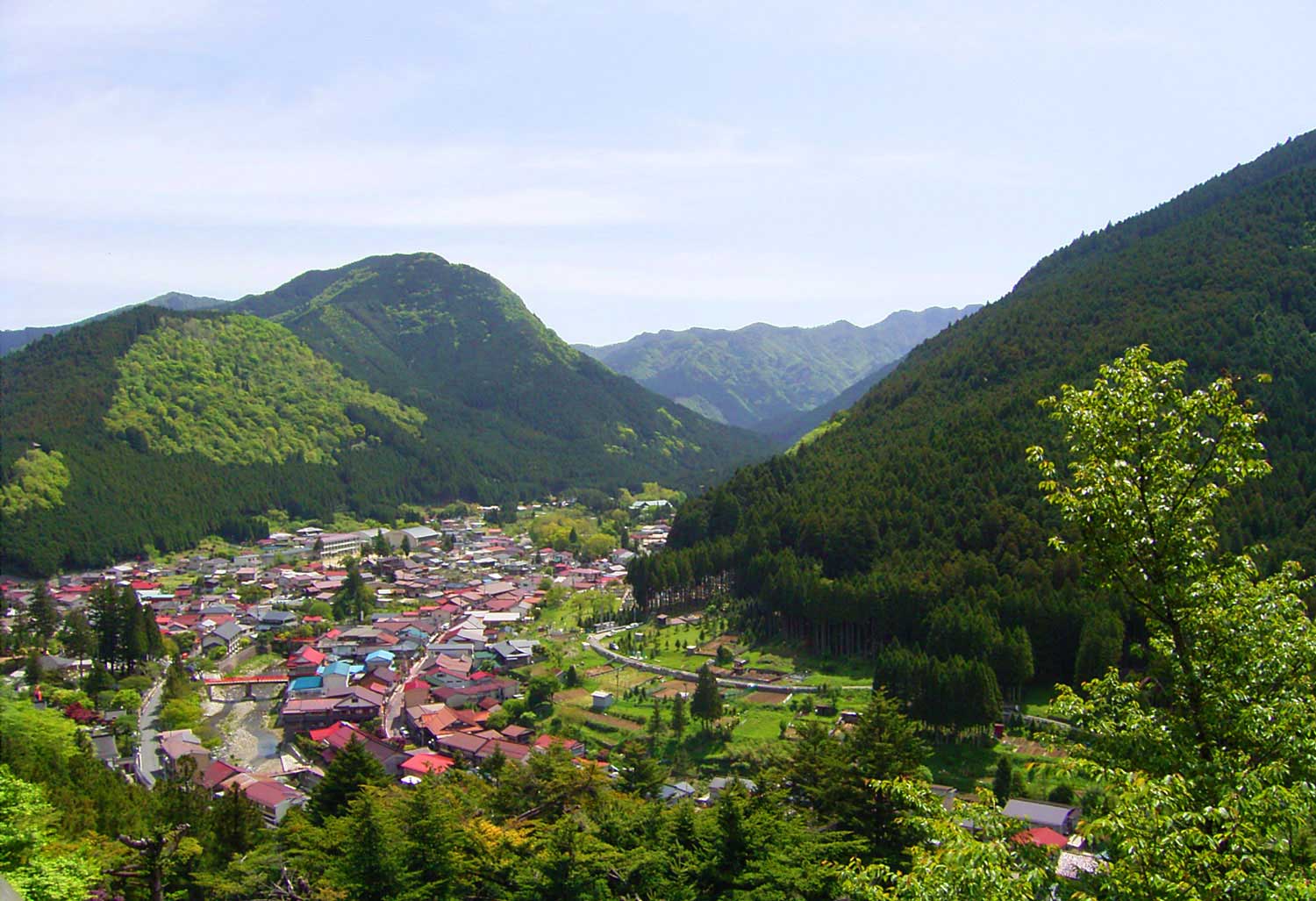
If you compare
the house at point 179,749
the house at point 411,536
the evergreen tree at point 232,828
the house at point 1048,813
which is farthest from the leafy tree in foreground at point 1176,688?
the house at point 411,536

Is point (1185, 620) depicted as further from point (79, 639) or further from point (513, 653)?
point (79, 639)

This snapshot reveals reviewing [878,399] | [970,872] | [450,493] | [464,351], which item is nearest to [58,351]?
[450,493]

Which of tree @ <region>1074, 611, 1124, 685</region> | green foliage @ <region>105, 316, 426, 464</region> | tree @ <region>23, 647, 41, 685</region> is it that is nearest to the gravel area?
tree @ <region>23, 647, 41, 685</region>

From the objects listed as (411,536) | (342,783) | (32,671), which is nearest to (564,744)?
(342,783)

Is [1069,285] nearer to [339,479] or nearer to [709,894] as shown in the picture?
[709,894]

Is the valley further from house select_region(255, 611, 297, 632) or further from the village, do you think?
house select_region(255, 611, 297, 632)

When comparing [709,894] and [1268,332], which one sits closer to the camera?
[709,894]
